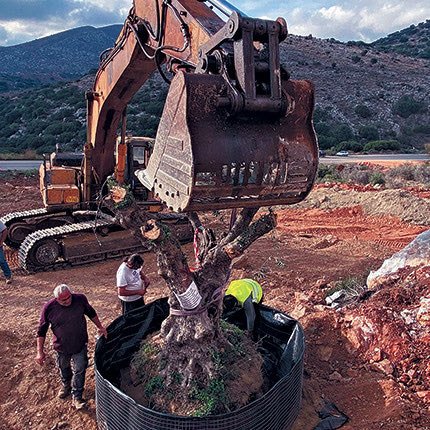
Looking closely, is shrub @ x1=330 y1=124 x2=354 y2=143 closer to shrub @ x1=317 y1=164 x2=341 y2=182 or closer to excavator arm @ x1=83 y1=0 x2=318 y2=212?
shrub @ x1=317 y1=164 x2=341 y2=182

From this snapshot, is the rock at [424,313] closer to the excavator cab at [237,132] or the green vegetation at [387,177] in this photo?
the excavator cab at [237,132]

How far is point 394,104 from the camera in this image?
135 feet

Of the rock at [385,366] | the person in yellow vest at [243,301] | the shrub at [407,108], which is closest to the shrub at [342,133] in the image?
the shrub at [407,108]

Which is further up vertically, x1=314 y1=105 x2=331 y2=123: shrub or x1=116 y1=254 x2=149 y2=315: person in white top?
x1=314 y1=105 x2=331 y2=123: shrub

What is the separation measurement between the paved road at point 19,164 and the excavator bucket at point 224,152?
75.6ft

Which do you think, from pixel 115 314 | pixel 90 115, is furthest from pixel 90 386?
pixel 90 115

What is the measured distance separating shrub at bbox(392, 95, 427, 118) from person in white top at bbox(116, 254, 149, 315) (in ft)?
135

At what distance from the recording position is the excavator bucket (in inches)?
104

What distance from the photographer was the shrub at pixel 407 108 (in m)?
40.3

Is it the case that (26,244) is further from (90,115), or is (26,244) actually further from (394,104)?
(394,104)

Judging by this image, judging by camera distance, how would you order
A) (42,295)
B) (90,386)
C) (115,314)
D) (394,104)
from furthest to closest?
(394,104), (42,295), (115,314), (90,386)

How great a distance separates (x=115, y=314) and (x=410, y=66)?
178ft

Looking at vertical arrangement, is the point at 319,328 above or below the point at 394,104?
below

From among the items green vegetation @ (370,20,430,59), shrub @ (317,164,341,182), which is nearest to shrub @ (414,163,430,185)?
shrub @ (317,164,341,182)
